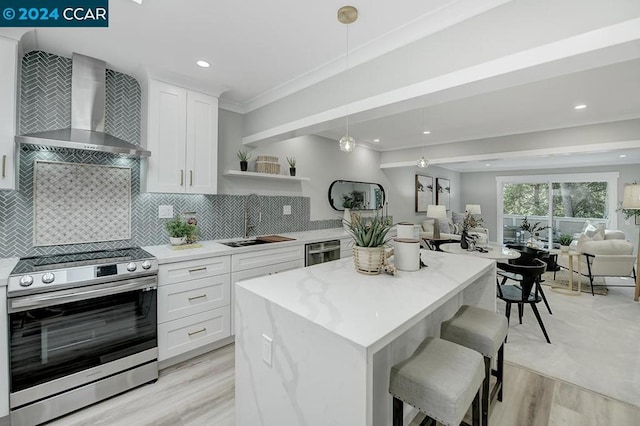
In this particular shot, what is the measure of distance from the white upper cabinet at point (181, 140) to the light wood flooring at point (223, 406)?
1.70 meters

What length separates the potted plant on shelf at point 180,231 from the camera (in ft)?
9.10

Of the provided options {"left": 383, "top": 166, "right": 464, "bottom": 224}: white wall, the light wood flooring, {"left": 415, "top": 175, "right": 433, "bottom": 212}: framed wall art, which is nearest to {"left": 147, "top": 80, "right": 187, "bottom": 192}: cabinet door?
the light wood flooring

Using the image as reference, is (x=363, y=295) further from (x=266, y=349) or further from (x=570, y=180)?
(x=570, y=180)

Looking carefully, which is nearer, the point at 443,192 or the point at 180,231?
the point at 180,231

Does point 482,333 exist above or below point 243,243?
below

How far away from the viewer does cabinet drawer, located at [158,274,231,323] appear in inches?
93.1

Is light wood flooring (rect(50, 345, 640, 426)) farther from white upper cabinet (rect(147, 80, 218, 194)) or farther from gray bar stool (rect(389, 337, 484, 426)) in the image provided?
white upper cabinet (rect(147, 80, 218, 194))

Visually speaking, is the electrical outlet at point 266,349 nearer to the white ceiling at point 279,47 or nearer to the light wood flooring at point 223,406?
the light wood flooring at point 223,406

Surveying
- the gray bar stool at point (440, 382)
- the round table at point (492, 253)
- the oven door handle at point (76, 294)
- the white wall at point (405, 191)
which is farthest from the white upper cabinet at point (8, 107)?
the white wall at point (405, 191)

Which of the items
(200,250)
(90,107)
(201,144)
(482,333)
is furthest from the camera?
(201,144)

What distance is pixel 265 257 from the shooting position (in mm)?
3066

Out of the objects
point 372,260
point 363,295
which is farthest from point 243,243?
point 363,295

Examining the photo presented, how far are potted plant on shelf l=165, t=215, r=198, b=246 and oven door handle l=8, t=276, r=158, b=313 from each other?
61cm

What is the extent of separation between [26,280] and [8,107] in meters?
1.21
